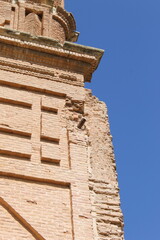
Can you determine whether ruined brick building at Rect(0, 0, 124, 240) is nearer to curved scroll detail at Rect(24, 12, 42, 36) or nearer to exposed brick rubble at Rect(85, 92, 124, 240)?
exposed brick rubble at Rect(85, 92, 124, 240)

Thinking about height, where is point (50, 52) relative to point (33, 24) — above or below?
below

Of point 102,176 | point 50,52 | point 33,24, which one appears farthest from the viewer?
point 33,24

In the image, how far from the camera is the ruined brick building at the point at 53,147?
6.32 m

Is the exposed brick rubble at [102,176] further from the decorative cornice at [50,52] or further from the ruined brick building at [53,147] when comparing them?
the decorative cornice at [50,52]

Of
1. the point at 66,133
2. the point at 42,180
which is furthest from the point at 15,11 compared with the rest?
the point at 42,180

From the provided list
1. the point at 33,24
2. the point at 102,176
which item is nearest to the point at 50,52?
the point at 33,24

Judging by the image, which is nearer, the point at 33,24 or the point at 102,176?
the point at 102,176

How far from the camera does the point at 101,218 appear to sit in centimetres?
666

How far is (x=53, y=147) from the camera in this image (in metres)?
7.36

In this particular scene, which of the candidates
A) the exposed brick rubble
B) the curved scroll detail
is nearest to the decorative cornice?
the exposed brick rubble

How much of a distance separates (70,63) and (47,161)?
8.10 feet

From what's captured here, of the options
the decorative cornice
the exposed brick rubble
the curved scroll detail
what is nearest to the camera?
the exposed brick rubble

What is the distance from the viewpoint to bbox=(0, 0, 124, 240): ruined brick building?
632cm

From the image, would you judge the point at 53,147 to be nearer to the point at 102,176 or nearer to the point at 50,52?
the point at 102,176
